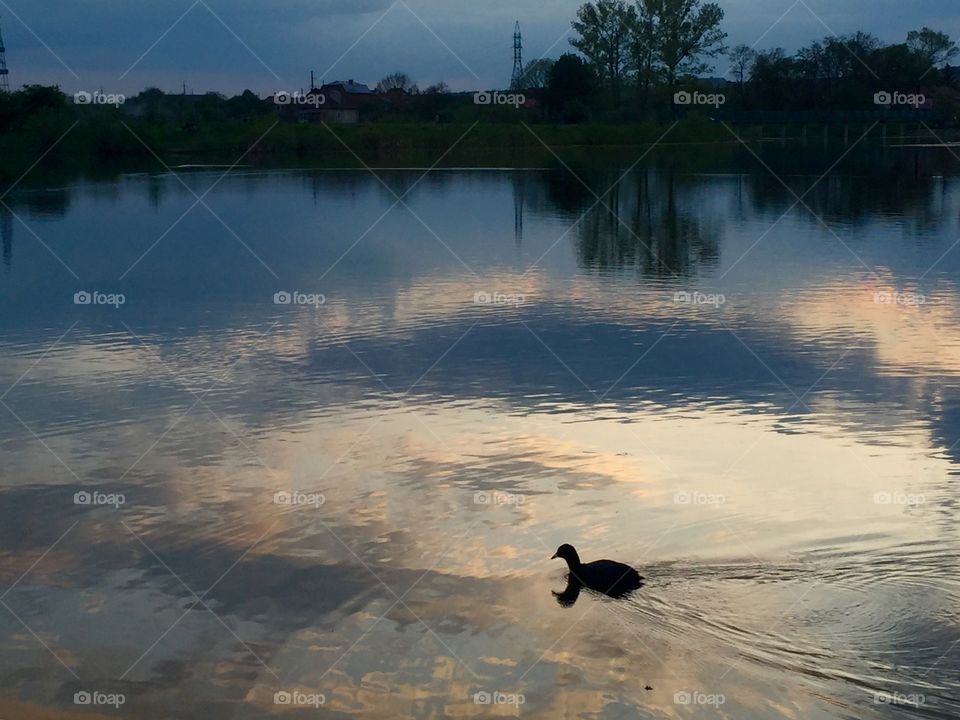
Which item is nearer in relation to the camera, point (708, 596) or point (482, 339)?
point (708, 596)

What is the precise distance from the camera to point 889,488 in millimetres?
10891

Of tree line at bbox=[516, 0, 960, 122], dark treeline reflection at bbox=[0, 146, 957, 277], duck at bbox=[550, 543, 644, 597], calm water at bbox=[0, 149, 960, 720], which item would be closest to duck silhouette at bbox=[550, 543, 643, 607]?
duck at bbox=[550, 543, 644, 597]

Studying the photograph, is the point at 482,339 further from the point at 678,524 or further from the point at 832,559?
the point at 832,559

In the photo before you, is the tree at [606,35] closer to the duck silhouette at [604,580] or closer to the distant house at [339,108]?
the distant house at [339,108]

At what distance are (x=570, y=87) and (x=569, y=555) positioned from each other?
280 ft

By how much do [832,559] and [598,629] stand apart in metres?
2.01

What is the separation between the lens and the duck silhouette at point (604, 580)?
29.1 ft

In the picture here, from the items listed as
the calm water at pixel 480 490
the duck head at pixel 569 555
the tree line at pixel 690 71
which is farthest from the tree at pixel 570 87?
the duck head at pixel 569 555

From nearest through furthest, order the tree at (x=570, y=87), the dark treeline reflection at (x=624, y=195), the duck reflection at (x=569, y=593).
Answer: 1. the duck reflection at (x=569, y=593)
2. the dark treeline reflection at (x=624, y=195)
3. the tree at (x=570, y=87)

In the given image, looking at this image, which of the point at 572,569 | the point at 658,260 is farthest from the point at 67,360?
the point at 658,260

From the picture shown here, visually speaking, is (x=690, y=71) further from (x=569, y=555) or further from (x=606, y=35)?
(x=569, y=555)

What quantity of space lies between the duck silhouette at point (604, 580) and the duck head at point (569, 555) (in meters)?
0.08

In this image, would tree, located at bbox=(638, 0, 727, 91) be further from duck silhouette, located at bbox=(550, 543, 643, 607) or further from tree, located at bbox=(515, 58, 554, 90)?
duck silhouette, located at bbox=(550, 543, 643, 607)

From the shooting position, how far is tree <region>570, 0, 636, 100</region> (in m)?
93.1
